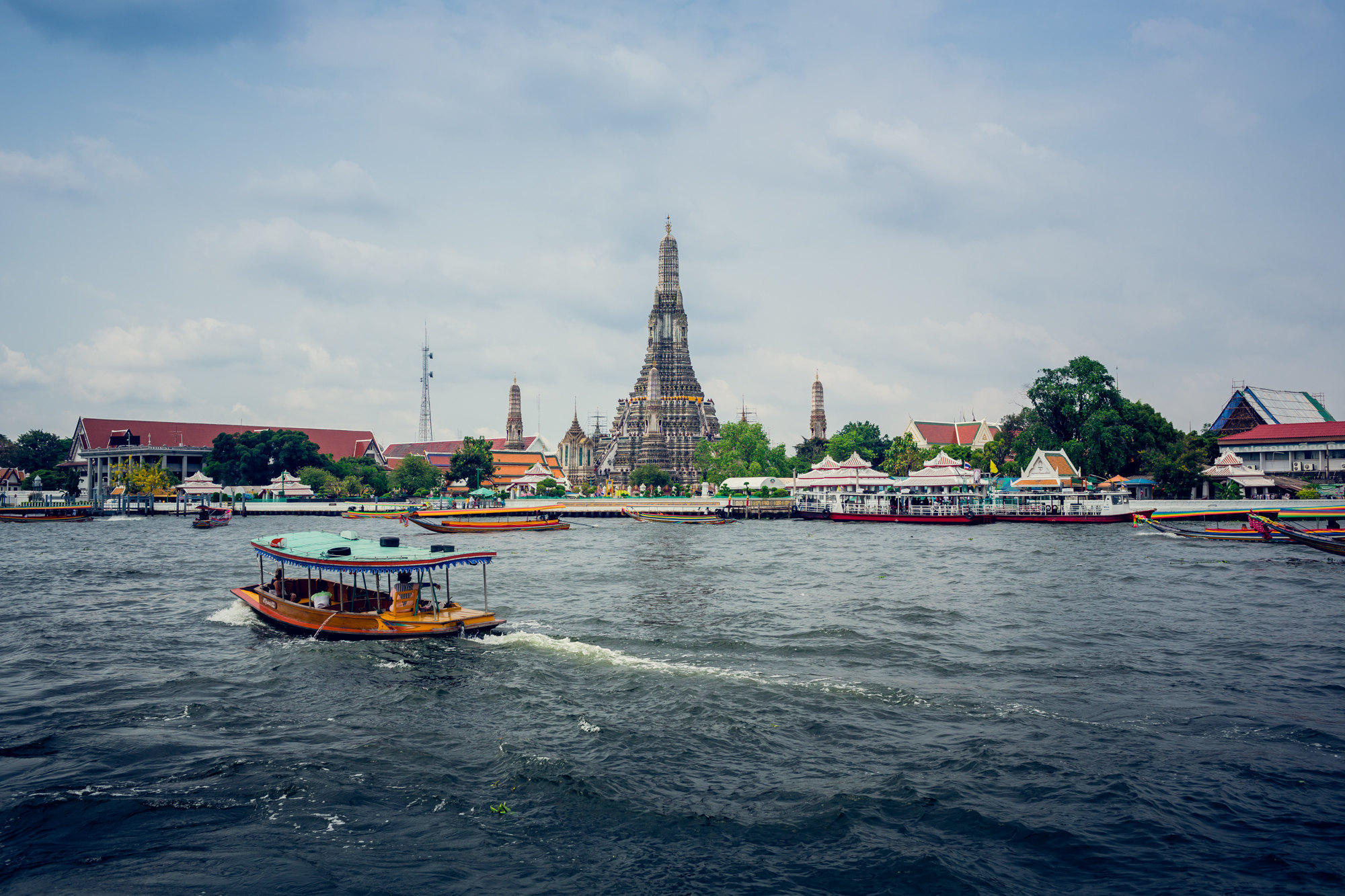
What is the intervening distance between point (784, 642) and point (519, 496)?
73459 millimetres

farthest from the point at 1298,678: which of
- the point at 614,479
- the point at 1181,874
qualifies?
the point at 614,479

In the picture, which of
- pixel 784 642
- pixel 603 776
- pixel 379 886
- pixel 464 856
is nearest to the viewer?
pixel 379 886

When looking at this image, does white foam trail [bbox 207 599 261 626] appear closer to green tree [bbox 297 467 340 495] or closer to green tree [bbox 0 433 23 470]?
green tree [bbox 297 467 340 495]

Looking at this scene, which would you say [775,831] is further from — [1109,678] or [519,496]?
[519,496]

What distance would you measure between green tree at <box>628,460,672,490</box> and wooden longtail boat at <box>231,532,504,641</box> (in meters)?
81.5

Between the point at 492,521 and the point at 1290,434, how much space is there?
6422 centimetres

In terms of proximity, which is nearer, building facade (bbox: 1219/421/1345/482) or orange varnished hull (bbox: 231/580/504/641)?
orange varnished hull (bbox: 231/580/504/641)

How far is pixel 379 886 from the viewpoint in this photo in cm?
848

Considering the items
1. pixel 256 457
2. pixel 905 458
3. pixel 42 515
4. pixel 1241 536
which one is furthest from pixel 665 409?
pixel 1241 536

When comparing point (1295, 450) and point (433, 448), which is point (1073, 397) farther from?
point (433, 448)

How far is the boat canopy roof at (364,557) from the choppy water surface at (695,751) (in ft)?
6.09

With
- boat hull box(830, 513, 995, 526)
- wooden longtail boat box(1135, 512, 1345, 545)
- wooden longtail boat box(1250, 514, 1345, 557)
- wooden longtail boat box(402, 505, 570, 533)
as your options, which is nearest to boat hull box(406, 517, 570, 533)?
wooden longtail boat box(402, 505, 570, 533)

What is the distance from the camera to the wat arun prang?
117 meters

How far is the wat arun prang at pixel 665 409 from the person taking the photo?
117 m
